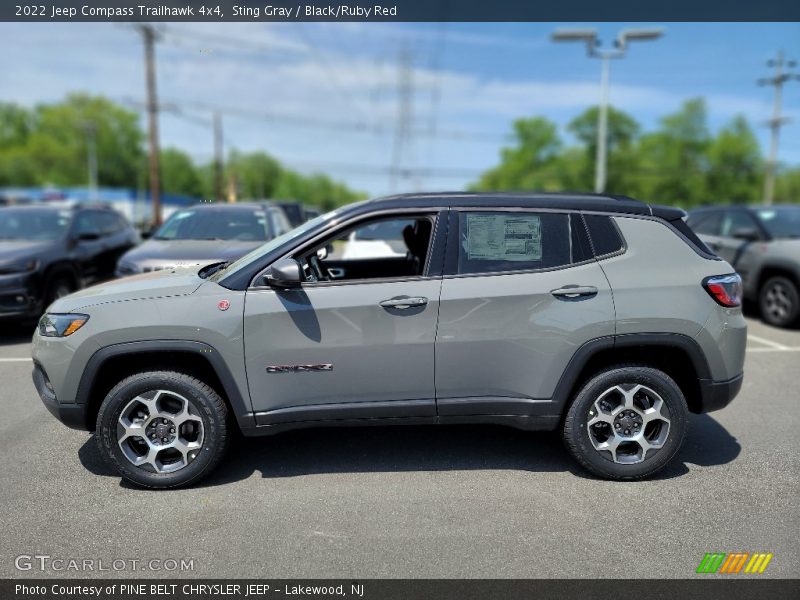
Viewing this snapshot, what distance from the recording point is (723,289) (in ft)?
12.5

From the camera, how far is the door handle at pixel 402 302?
144 inches

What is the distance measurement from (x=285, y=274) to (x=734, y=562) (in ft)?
8.92

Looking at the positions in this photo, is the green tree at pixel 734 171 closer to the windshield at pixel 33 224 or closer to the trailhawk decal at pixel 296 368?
the windshield at pixel 33 224

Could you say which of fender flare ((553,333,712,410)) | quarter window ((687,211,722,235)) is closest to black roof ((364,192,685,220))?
fender flare ((553,333,712,410))

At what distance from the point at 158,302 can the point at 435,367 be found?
168 cm

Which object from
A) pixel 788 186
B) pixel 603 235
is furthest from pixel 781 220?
pixel 788 186

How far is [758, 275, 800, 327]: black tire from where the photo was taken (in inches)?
345

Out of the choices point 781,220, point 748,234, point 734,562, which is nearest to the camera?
point 734,562

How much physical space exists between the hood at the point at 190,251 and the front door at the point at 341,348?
350cm

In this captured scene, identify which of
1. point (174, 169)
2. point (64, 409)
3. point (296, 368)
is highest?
point (174, 169)

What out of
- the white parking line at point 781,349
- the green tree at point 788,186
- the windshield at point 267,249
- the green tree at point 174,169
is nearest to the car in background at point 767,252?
the white parking line at point 781,349

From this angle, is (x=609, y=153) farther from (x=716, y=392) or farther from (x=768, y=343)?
(x=716, y=392)

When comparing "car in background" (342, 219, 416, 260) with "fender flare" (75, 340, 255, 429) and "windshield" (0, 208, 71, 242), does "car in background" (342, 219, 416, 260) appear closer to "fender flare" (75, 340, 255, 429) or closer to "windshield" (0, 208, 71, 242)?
"fender flare" (75, 340, 255, 429)

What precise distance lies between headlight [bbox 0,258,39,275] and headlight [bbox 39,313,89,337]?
14.6ft
